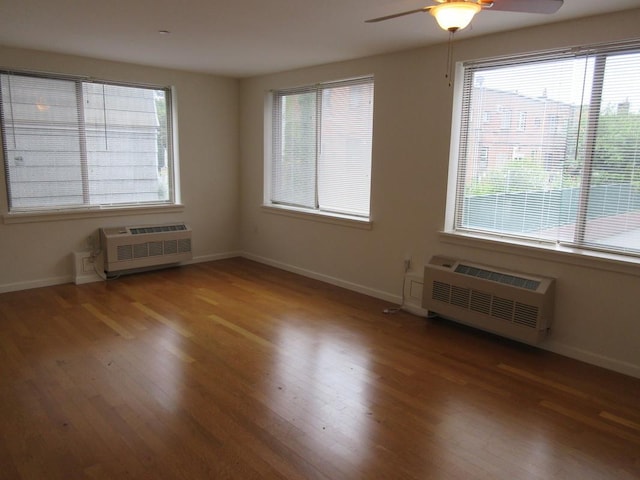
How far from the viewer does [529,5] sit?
234 cm

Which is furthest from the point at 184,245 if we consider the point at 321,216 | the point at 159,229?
the point at 321,216

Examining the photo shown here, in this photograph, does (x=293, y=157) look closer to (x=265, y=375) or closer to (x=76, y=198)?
(x=76, y=198)

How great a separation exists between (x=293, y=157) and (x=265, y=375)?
3380 millimetres

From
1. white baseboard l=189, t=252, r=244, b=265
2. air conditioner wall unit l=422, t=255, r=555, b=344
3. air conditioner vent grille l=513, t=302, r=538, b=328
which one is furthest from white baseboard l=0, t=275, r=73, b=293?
air conditioner vent grille l=513, t=302, r=538, b=328

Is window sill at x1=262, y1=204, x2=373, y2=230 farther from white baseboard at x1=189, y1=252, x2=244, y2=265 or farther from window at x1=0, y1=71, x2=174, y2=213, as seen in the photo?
window at x1=0, y1=71, x2=174, y2=213

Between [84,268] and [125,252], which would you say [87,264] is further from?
[125,252]

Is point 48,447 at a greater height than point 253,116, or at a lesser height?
lesser

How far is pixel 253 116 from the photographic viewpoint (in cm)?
632

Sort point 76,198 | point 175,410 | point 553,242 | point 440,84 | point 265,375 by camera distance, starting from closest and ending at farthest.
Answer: point 175,410 → point 265,375 → point 553,242 → point 440,84 → point 76,198

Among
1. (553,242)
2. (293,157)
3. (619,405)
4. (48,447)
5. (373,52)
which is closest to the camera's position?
(48,447)

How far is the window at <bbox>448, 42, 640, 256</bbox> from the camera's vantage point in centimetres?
329

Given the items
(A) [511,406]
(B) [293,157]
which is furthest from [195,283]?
(A) [511,406]

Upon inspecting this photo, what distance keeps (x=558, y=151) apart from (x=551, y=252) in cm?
77

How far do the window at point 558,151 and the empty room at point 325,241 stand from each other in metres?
0.02
